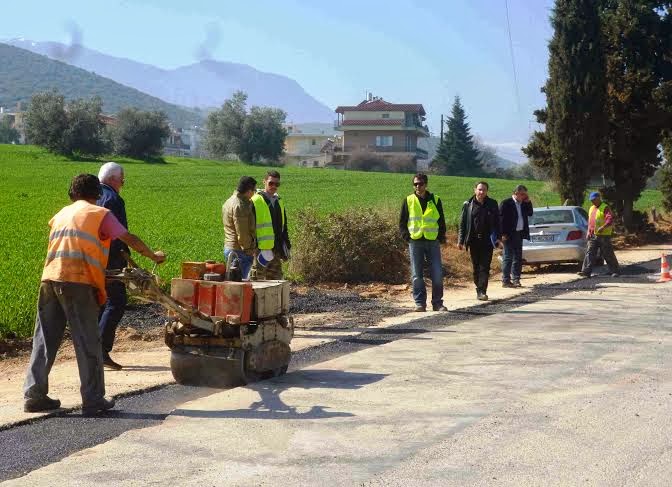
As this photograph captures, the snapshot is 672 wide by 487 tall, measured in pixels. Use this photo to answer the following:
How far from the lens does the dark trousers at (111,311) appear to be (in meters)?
9.60

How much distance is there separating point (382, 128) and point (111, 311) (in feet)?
402

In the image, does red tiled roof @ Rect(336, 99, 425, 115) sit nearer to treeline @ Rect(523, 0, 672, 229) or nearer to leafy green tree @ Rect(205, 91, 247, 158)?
leafy green tree @ Rect(205, 91, 247, 158)

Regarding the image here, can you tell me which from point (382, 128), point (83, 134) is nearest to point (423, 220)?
point (83, 134)

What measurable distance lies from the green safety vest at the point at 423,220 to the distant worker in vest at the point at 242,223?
338cm

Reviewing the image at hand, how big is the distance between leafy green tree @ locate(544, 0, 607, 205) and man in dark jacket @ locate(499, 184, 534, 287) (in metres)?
12.8

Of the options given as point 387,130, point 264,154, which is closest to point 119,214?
point 264,154

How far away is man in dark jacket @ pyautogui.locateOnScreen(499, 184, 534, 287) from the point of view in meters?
18.2

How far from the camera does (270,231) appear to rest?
11.7 m

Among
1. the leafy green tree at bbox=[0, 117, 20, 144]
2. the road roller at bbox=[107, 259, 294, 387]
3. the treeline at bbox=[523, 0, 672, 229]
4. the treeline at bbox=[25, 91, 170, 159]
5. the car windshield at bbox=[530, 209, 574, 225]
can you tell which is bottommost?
the road roller at bbox=[107, 259, 294, 387]

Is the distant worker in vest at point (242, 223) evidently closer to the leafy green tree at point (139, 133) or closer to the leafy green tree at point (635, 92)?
the leafy green tree at point (635, 92)

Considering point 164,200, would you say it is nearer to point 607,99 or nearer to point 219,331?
point 607,99

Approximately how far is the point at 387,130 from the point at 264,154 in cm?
2654

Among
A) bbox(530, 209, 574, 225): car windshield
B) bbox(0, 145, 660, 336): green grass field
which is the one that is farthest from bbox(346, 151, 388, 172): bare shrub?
bbox(530, 209, 574, 225): car windshield

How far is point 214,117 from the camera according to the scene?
115750mm
